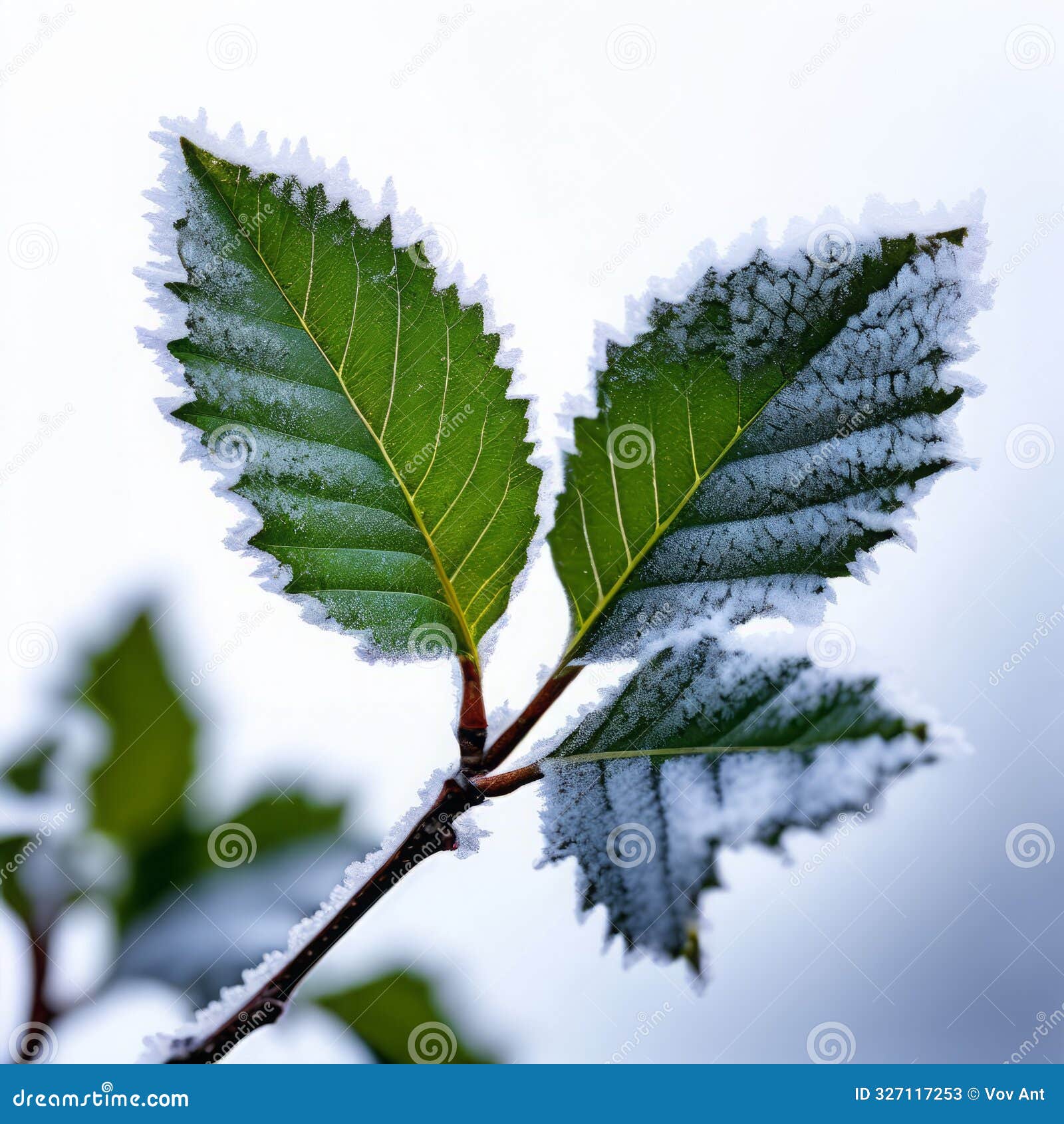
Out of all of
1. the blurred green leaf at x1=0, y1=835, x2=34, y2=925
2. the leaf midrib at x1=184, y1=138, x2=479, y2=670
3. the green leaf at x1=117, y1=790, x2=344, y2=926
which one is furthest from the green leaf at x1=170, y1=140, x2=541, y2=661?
the blurred green leaf at x1=0, y1=835, x2=34, y2=925

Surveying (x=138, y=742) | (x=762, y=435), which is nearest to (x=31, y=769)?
(x=138, y=742)

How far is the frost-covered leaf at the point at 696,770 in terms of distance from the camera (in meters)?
0.27

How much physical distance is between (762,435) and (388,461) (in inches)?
5.8

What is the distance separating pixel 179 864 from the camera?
73 cm

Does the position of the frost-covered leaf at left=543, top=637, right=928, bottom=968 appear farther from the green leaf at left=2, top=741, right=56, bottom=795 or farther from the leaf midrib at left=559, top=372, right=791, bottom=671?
the green leaf at left=2, top=741, right=56, bottom=795

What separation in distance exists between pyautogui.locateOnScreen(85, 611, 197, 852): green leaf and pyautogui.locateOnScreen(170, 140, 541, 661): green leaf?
0.51 metres

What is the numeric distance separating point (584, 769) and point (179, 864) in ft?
1.78

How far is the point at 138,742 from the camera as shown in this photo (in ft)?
2.65

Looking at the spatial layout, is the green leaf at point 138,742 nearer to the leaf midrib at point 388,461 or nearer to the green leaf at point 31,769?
the green leaf at point 31,769

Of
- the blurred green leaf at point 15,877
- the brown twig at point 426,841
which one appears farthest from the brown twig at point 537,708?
the blurred green leaf at point 15,877

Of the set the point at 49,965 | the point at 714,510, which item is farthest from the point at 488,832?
the point at 49,965

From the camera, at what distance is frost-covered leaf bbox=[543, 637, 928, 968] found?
268 millimetres

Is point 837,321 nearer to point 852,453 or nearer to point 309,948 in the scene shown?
point 852,453

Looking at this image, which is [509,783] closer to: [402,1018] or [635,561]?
[635,561]
